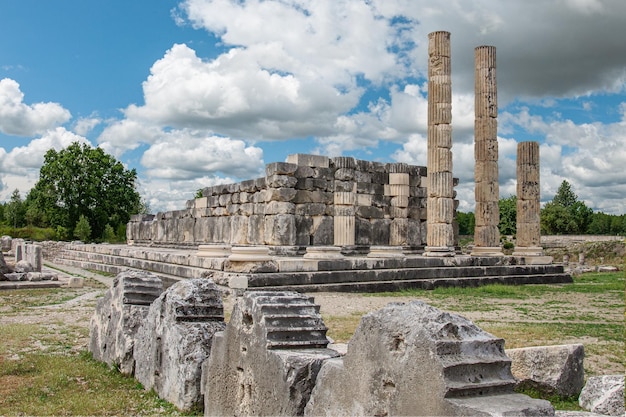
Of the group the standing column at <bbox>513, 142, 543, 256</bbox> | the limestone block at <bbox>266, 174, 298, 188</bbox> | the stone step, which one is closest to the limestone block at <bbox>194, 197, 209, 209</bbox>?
the limestone block at <bbox>266, 174, 298, 188</bbox>

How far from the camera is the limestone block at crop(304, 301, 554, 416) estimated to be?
Answer: 287cm

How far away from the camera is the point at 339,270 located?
54.5 ft

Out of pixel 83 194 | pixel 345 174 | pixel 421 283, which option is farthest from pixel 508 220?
pixel 421 283

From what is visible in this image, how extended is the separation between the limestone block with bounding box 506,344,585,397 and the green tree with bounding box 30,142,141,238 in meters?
50.8

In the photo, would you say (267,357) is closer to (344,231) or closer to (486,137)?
(344,231)

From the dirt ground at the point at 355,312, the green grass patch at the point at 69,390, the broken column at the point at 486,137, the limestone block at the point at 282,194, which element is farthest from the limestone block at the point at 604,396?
the broken column at the point at 486,137

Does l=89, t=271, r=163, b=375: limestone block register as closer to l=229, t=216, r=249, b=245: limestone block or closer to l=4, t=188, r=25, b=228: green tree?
l=229, t=216, r=249, b=245: limestone block

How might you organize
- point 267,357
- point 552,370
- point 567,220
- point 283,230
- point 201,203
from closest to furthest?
point 267,357, point 552,370, point 283,230, point 201,203, point 567,220

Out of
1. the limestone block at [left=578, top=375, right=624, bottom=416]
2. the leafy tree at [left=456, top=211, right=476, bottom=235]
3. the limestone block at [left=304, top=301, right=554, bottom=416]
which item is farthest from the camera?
the leafy tree at [left=456, top=211, right=476, bottom=235]

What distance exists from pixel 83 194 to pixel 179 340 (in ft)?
165

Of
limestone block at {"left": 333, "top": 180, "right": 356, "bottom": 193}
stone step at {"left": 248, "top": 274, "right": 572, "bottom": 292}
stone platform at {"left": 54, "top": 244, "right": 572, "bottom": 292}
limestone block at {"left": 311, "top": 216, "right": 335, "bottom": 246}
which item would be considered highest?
limestone block at {"left": 333, "top": 180, "right": 356, "bottom": 193}

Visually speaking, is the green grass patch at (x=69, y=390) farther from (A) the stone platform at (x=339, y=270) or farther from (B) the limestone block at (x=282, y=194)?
(B) the limestone block at (x=282, y=194)

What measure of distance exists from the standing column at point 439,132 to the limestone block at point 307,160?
4.11m

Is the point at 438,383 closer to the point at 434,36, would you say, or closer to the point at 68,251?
the point at 434,36
